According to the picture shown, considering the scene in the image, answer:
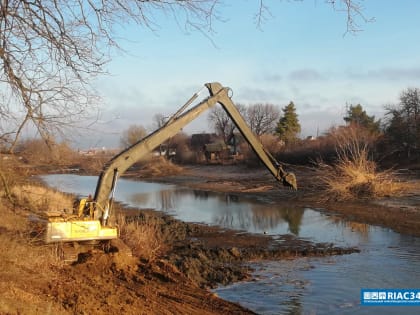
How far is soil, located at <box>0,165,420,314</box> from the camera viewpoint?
7.72 metres

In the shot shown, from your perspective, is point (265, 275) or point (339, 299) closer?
point (339, 299)

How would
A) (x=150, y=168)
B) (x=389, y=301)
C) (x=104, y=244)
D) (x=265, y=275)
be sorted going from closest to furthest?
(x=389, y=301) < (x=104, y=244) < (x=265, y=275) < (x=150, y=168)

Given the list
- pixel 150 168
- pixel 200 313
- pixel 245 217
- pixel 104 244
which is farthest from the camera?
pixel 150 168

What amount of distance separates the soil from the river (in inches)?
26.6

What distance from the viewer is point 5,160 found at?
30.6 feet

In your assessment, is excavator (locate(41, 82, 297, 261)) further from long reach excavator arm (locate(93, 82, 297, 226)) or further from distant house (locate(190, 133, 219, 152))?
distant house (locate(190, 133, 219, 152))

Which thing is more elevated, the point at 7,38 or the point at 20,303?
the point at 7,38

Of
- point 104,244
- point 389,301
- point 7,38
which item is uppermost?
point 7,38

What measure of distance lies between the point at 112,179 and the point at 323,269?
245 inches

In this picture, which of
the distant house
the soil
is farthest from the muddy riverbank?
the distant house

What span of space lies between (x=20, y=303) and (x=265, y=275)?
25.2ft

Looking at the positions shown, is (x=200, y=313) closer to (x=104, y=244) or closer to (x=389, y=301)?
(x=104, y=244)

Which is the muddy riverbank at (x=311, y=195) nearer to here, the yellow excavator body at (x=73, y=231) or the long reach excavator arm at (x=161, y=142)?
Result: the long reach excavator arm at (x=161, y=142)

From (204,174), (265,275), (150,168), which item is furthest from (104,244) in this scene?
(150,168)
